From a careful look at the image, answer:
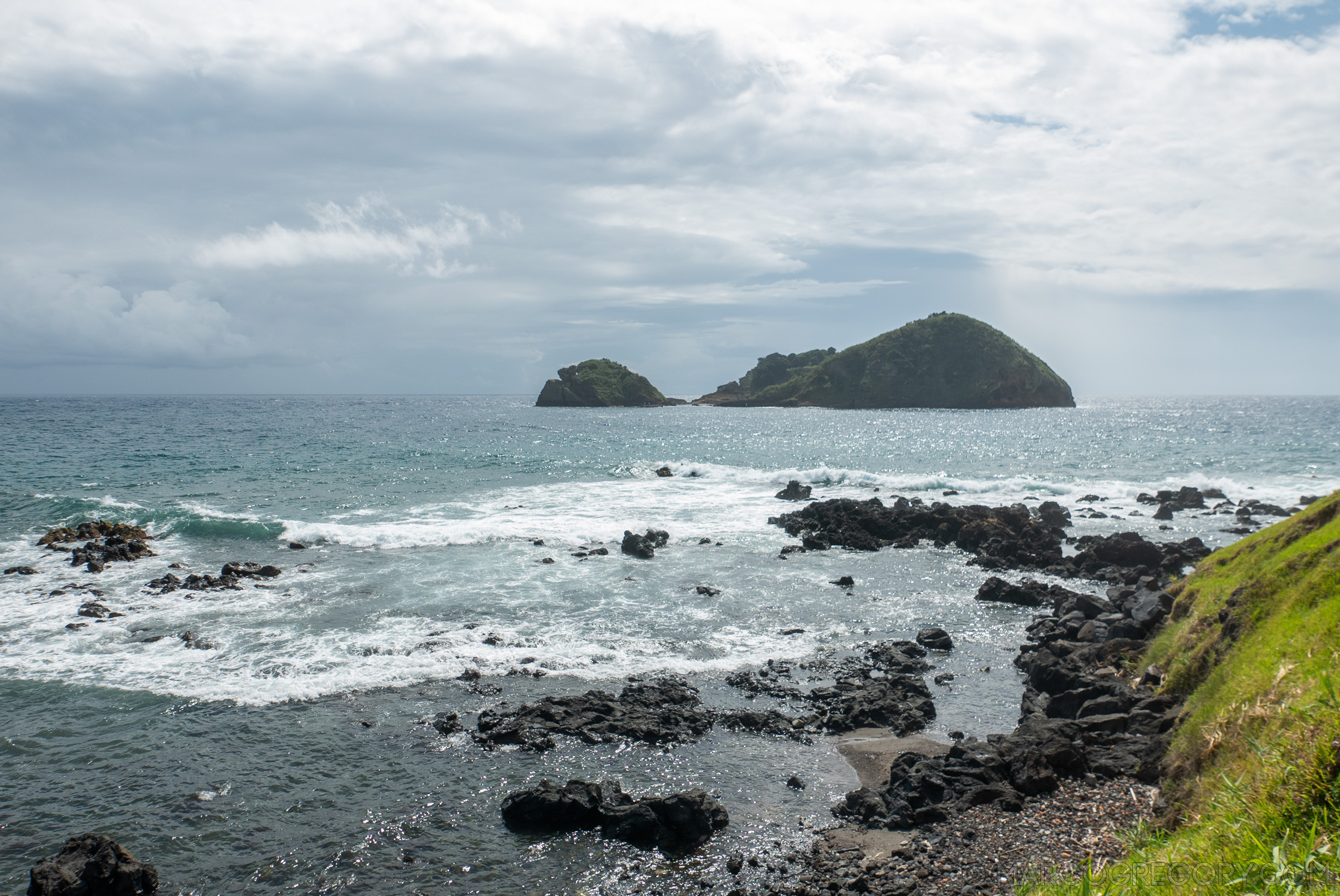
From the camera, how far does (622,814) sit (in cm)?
871

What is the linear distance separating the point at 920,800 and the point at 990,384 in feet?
519

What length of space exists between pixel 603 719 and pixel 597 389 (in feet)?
527

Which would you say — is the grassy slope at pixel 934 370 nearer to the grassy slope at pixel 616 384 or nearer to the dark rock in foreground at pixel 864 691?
the grassy slope at pixel 616 384

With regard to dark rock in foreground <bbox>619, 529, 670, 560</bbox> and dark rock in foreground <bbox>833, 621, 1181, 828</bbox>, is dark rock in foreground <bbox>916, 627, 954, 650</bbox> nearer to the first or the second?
dark rock in foreground <bbox>833, 621, 1181, 828</bbox>

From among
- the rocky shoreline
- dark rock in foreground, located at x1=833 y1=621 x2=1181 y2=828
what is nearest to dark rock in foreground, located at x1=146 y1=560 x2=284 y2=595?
the rocky shoreline

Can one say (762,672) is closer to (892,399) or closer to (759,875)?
(759,875)

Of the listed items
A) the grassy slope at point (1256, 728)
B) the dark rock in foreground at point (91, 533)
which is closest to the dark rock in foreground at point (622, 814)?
the grassy slope at point (1256, 728)

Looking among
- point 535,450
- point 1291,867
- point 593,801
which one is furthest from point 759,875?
point 535,450

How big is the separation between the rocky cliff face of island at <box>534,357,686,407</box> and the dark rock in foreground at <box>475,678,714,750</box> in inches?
6186

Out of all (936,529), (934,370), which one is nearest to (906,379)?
(934,370)

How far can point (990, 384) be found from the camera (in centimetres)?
15262

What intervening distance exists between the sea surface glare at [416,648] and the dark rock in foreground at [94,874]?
321 millimetres

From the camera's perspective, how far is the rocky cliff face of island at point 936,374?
503ft

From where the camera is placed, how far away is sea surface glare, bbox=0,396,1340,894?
341 inches
